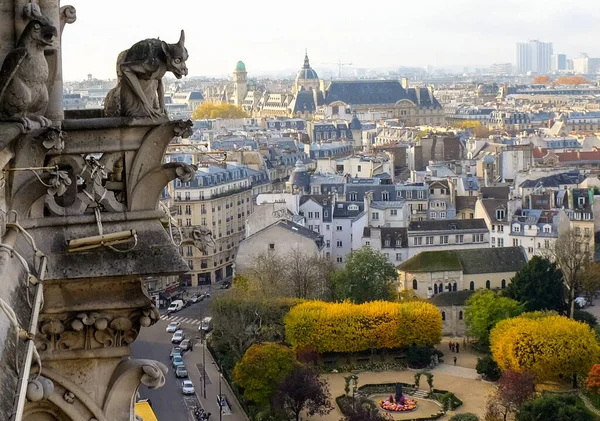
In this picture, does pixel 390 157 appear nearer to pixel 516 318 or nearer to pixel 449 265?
pixel 449 265

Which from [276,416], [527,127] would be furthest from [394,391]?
→ [527,127]

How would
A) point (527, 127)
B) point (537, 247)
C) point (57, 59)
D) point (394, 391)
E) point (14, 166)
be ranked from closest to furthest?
1. point (14, 166)
2. point (57, 59)
3. point (394, 391)
4. point (537, 247)
5. point (527, 127)

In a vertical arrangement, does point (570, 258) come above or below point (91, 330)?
below

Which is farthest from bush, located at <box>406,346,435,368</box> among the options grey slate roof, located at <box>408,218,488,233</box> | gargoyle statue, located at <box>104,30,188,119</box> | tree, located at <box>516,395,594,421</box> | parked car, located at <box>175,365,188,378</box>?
gargoyle statue, located at <box>104,30,188,119</box>

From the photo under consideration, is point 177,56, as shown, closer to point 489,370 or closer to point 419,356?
point 489,370

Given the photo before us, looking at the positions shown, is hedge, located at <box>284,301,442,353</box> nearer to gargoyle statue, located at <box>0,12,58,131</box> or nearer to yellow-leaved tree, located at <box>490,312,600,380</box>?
yellow-leaved tree, located at <box>490,312,600,380</box>

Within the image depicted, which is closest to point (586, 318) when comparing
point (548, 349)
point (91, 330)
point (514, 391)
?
point (548, 349)
